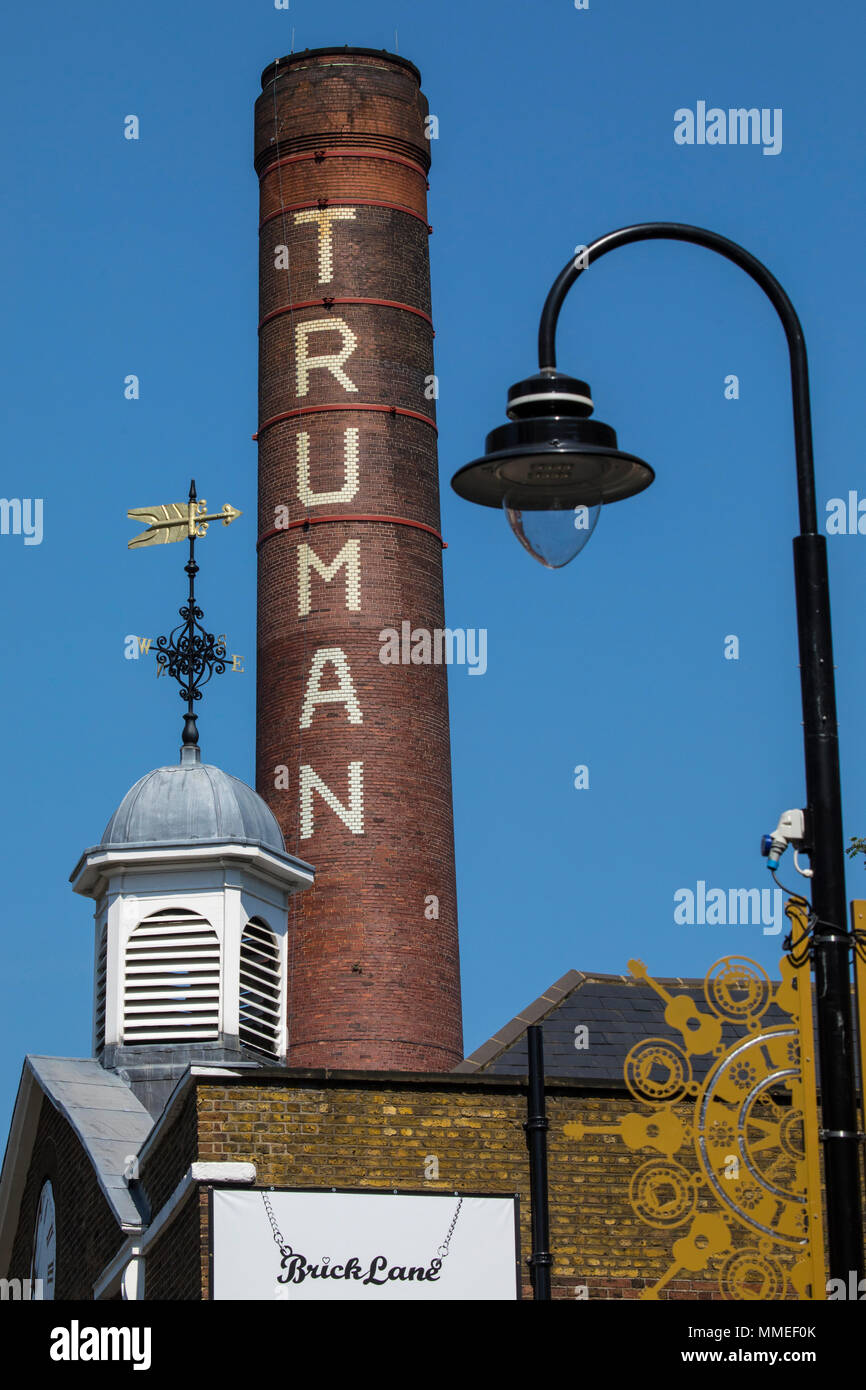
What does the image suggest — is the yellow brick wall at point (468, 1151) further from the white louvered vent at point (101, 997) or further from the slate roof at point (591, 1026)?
the white louvered vent at point (101, 997)

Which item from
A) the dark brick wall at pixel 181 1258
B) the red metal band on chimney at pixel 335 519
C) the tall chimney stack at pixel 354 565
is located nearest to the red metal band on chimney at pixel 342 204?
the tall chimney stack at pixel 354 565

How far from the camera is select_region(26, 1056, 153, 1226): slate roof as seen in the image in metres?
20.6

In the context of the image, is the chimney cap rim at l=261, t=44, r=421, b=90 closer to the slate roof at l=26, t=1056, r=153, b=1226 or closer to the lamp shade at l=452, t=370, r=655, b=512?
the slate roof at l=26, t=1056, r=153, b=1226

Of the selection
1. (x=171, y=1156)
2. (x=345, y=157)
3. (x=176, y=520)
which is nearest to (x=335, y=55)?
(x=345, y=157)

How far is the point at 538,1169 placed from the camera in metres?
18.2

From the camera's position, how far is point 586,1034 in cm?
2116

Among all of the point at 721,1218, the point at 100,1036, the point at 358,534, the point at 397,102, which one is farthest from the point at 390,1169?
the point at 397,102

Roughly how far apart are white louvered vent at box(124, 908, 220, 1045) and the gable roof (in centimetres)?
60

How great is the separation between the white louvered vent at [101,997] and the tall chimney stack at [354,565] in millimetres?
12117

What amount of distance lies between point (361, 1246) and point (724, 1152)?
257 cm

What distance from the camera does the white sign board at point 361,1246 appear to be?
1753 cm
